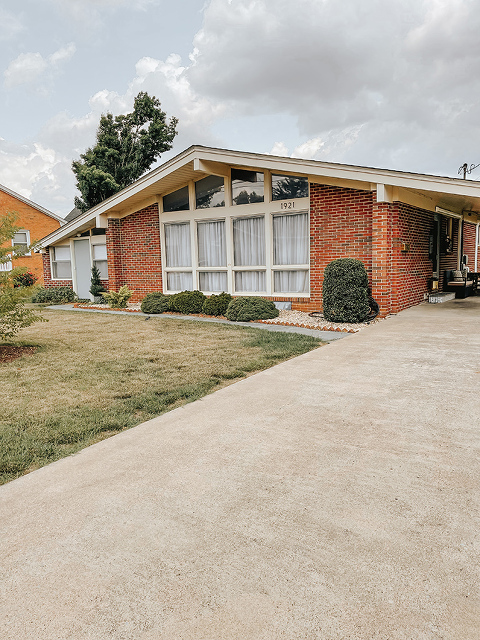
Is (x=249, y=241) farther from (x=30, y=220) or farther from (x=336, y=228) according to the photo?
(x=30, y=220)

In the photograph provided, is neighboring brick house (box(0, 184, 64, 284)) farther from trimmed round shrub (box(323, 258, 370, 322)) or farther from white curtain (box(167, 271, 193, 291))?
trimmed round shrub (box(323, 258, 370, 322))

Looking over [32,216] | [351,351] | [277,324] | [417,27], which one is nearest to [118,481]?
[351,351]

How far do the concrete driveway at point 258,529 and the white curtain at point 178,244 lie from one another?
9.54 m

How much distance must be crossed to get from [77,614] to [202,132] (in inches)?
1566

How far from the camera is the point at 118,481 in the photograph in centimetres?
304

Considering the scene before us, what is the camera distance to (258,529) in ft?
A: 7.96

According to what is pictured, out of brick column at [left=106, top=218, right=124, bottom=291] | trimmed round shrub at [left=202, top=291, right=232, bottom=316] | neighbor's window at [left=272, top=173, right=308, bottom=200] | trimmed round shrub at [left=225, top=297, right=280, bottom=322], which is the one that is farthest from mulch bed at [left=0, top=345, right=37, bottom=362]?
brick column at [left=106, top=218, right=124, bottom=291]

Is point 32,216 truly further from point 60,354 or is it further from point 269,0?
point 60,354

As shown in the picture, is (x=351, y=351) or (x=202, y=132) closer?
(x=351, y=351)

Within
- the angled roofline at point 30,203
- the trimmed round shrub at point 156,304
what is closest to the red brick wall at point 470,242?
the trimmed round shrub at point 156,304

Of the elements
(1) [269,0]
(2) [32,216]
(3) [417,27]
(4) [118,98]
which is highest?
(4) [118,98]

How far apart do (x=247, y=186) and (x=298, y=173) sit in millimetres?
1571

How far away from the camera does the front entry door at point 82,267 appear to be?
16.4 metres

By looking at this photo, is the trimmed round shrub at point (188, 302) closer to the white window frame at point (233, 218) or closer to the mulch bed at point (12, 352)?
the white window frame at point (233, 218)
